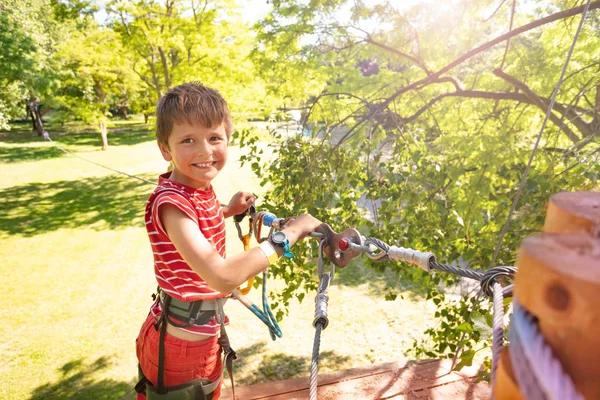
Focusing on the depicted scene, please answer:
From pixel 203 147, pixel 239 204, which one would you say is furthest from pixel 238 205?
pixel 203 147

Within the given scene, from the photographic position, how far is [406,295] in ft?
19.8

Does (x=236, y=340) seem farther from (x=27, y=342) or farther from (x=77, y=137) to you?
(x=77, y=137)

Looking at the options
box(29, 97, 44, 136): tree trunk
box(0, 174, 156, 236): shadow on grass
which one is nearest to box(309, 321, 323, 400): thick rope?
box(0, 174, 156, 236): shadow on grass

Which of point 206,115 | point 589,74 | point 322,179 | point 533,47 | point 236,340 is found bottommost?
point 236,340

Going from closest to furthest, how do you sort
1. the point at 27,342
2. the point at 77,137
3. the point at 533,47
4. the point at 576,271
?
1. the point at 576,271
2. the point at 533,47
3. the point at 27,342
4. the point at 77,137

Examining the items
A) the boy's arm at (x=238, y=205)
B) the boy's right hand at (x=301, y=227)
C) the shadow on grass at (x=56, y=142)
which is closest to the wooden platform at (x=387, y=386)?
the boy's arm at (x=238, y=205)

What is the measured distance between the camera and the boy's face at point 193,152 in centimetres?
160

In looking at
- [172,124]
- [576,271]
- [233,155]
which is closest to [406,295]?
[172,124]

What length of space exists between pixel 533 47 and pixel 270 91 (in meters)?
3.38

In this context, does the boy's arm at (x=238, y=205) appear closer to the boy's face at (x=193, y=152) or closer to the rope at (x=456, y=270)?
the boy's face at (x=193, y=152)

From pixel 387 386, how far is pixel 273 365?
1943 millimetres

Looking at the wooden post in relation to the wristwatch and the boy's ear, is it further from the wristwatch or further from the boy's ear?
the boy's ear

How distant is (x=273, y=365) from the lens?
4.49 meters

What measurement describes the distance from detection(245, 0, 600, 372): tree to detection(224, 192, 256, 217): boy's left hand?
612mm
